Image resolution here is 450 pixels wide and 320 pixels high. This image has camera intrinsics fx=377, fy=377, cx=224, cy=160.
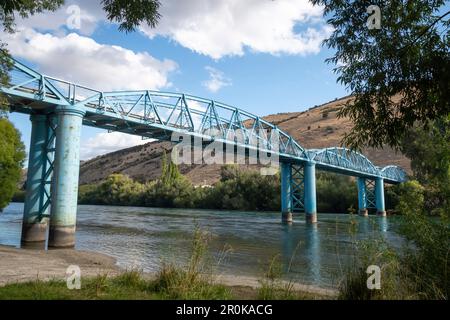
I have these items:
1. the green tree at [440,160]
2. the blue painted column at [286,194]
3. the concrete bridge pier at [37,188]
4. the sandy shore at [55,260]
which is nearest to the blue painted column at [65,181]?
the concrete bridge pier at [37,188]

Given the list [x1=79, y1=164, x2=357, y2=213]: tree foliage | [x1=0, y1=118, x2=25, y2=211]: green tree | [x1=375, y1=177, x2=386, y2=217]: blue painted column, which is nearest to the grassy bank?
[x1=0, y1=118, x2=25, y2=211]: green tree

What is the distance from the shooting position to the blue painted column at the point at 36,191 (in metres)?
24.7

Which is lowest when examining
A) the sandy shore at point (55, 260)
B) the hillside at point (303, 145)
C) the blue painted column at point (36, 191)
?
the sandy shore at point (55, 260)

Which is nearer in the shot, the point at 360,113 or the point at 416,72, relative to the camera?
the point at 416,72

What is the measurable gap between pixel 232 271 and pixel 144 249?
28.6 feet

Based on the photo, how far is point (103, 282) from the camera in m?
7.57

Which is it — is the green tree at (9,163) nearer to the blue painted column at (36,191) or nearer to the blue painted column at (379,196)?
Answer: the blue painted column at (36,191)

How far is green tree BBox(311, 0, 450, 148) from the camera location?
7844mm

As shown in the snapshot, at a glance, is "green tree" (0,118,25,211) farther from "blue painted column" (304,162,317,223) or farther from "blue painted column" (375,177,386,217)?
"blue painted column" (375,177,386,217)

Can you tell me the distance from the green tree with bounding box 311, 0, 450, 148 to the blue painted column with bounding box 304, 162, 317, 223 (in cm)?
4548

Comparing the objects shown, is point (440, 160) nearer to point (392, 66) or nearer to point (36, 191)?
point (392, 66)

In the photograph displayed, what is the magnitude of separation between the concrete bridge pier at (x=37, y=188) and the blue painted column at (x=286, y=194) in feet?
116
